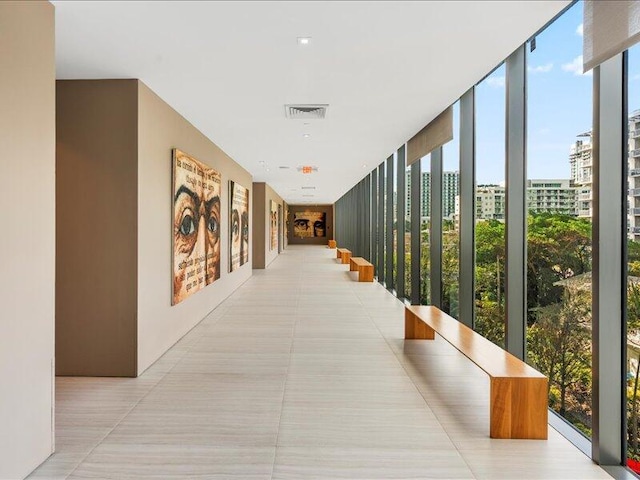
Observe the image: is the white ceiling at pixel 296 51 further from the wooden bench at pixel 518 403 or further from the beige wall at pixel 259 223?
the beige wall at pixel 259 223

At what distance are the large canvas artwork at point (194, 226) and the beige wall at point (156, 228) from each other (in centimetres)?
14

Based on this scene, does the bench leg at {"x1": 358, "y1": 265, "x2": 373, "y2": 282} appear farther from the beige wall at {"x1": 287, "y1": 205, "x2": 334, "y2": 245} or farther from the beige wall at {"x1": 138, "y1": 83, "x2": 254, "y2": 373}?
the beige wall at {"x1": 287, "y1": 205, "x2": 334, "y2": 245}

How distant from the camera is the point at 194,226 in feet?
20.0

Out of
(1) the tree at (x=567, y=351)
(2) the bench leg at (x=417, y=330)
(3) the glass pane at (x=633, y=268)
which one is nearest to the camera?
(3) the glass pane at (x=633, y=268)

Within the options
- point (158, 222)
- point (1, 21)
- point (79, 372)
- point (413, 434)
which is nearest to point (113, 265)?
point (158, 222)

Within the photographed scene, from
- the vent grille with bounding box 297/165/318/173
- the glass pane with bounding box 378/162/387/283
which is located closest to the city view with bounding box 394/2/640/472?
the vent grille with bounding box 297/165/318/173

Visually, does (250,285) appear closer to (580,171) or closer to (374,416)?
(374,416)

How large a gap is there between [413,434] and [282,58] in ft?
10.5

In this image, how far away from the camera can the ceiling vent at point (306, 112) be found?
5.21 m

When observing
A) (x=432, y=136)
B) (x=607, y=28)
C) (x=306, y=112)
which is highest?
(x=306, y=112)

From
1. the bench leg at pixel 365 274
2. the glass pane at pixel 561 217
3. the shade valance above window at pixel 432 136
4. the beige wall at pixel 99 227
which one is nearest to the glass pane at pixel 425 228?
the shade valance above window at pixel 432 136

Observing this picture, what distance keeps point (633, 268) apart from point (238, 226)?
7939 mm

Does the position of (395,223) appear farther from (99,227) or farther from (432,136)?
(99,227)

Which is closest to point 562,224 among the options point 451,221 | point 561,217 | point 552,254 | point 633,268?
point 561,217
